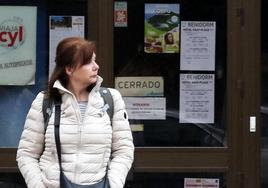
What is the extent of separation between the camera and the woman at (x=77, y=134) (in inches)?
139

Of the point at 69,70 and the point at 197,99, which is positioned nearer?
the point at 69,70

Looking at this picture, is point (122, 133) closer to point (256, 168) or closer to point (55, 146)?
point (55, 146)

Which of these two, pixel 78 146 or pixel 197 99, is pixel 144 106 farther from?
pixel 78 146

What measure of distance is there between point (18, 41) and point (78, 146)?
2671mm

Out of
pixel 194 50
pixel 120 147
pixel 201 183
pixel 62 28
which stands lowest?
pixel 201 183

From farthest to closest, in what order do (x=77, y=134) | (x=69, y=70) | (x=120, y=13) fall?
1. (x=120, y=13)
2. (x=69, y=70)
3. (x=77, y=134)

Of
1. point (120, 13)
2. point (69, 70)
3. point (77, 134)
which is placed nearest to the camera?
Answer: point (77, 134)

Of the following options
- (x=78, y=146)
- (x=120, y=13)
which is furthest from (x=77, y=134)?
(x=120, y=13)

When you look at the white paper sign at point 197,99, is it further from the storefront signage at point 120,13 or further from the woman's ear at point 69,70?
the woman's ear at point 69,70

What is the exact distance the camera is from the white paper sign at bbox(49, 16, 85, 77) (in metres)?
5.93

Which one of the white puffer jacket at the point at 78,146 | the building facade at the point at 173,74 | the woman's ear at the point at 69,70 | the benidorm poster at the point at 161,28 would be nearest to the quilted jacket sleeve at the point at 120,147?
the white puffer jacket at the point at 78,146

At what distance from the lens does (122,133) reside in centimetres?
365

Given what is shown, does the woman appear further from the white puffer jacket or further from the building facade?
the building facade

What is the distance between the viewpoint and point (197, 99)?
5.98 meters
